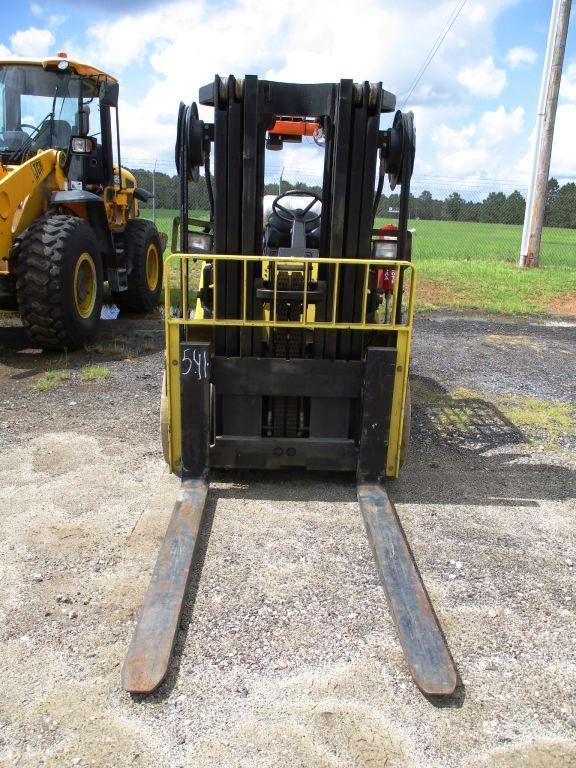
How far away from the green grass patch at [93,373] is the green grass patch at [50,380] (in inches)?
6.9

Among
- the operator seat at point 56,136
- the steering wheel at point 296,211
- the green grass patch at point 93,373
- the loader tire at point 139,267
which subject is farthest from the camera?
the loader tire at point 139,267

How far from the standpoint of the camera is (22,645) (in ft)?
9.66

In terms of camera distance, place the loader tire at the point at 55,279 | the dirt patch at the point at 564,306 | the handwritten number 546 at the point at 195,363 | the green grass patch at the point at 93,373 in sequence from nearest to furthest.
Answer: the handwritten number 546 at the point at 195,363 < the green grass patch at the point at 93,373 < the loader tire at the point at 55,279 < the dirt patch at the point at 564,306

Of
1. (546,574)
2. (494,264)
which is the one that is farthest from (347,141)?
(494,264)

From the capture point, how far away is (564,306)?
13.6 meters

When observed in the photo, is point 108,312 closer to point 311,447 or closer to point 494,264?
point 311,447

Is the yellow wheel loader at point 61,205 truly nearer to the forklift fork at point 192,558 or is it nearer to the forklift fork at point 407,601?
the forklift fork at point 192,558

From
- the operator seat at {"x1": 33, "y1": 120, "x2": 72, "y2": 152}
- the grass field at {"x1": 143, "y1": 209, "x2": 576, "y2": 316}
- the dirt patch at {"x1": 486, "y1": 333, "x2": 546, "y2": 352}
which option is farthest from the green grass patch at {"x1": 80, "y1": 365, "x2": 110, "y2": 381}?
the grass field at {"x1": 143, "y1": 209, "x2": 576, "y2": 316}

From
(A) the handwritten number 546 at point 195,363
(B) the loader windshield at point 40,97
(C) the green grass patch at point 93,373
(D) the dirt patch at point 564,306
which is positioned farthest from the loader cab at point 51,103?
(D) the dirt patch at point 564,306

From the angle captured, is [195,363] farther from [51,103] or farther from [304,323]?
[51,103]

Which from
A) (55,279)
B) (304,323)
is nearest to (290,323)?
(304,323)

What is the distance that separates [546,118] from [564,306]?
21.9 feet

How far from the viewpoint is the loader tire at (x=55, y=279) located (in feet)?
24.0

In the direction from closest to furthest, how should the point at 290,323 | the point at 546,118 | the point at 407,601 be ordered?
1. the point at 407,601
2. the point at 290,323
3. the point at 546,118
